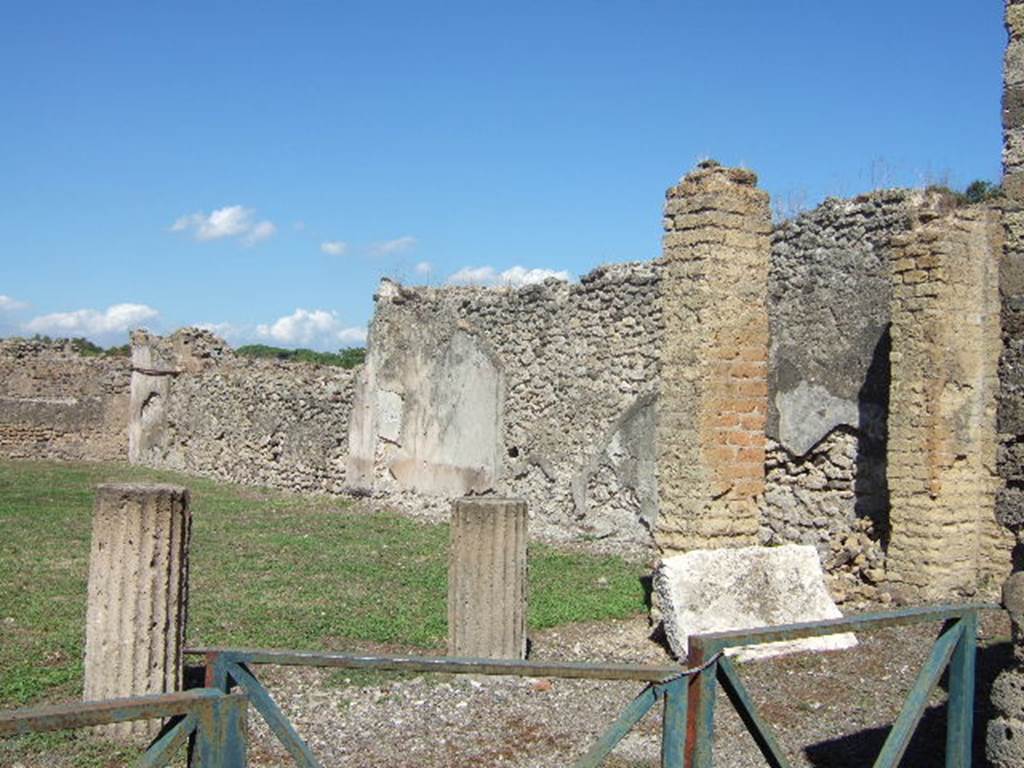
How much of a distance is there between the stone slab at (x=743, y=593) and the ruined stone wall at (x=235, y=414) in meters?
8.88

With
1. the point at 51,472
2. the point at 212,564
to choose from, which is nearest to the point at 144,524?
the point at 212,564

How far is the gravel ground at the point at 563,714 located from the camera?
16.2ft

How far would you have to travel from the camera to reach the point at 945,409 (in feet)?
26.3

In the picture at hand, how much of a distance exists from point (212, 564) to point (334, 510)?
177 inches

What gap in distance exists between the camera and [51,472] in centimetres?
1848

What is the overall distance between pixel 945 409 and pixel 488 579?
11.9ft

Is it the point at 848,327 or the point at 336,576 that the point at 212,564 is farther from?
the point at 848,327

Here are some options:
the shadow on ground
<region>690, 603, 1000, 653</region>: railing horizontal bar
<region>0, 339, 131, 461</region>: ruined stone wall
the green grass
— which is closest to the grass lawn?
the green grass

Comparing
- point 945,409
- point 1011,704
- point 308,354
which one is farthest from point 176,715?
point 308,354

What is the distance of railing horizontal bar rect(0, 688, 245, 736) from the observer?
6.97 feet

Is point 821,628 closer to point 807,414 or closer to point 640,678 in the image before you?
point 640,678

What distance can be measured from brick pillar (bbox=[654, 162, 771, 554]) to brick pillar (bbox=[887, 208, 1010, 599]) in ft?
4.23

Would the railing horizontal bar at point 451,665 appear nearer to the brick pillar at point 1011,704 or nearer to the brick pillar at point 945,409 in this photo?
the brick pillar at point 1011,704

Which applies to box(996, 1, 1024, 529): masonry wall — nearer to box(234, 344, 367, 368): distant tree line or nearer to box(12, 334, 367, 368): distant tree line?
box(12, 334, 367, 368): distant tree line
